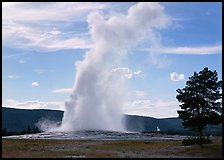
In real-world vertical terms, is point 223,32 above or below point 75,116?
above

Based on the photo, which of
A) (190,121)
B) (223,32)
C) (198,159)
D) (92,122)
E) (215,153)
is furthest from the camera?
(92,122)

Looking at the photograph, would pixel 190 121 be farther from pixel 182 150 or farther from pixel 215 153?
pixel 215 153

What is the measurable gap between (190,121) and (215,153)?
30.0 feet

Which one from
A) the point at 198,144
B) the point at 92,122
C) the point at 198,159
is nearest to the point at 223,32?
the point at 198,159

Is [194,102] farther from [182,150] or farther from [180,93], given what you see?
[182,150]

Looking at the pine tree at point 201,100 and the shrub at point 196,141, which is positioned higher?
the pine tree at point 201,100

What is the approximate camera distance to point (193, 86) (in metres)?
52.6

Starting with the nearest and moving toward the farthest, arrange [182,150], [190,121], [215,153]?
[215,153], [182,150], [190,121]

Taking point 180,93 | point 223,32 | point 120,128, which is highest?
point 223,32

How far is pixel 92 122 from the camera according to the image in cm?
17038

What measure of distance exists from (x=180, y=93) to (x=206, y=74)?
4.09m

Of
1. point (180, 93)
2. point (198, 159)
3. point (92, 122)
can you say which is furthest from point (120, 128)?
point (198, 159)

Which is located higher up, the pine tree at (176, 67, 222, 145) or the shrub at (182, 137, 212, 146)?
the pine tree at (176, 67, 222, 145)

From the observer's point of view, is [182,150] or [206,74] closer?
[182,150]
